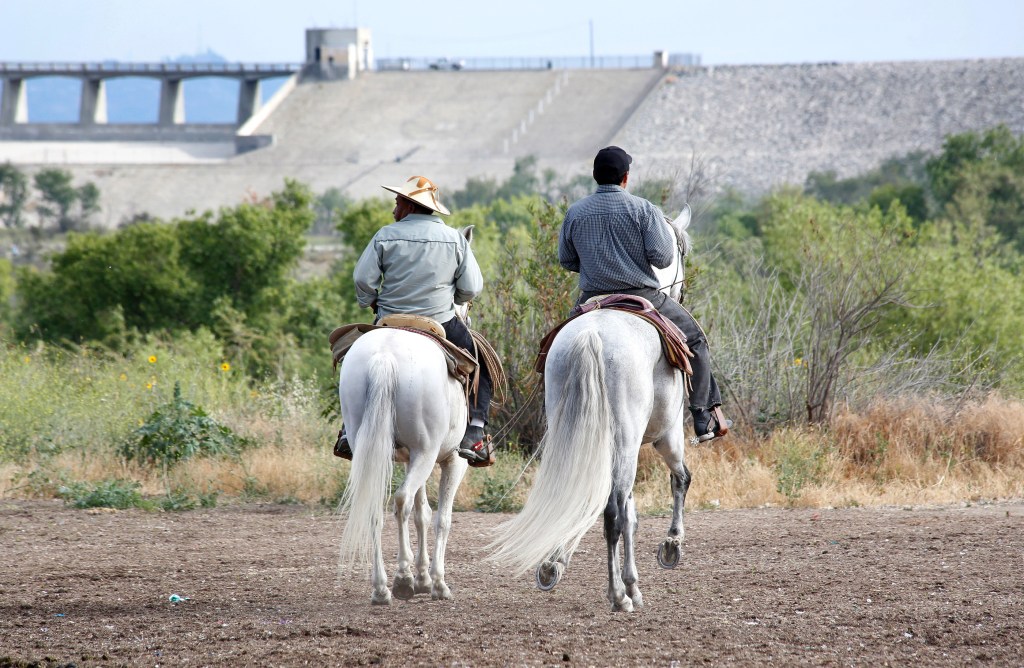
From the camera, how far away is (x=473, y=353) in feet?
23.7

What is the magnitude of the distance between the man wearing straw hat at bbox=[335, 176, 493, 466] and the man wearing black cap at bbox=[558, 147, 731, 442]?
2.14ft

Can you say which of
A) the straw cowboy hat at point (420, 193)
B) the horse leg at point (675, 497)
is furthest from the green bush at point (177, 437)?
the horse leg at point (675, 497)

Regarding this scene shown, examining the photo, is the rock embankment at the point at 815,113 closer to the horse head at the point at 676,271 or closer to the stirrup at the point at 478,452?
the horse head at the point at 676,271

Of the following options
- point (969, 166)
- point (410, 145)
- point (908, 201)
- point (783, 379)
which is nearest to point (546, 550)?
point (783, 379)

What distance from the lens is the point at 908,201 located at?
137ft

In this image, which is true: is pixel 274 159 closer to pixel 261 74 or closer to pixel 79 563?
pixel 261 74

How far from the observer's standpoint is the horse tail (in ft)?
20.4

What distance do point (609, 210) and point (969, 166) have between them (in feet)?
111

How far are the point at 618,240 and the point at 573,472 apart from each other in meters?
1.37

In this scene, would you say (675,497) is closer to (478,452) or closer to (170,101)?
(478,452)

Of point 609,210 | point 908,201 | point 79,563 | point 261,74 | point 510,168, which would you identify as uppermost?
point 261,74

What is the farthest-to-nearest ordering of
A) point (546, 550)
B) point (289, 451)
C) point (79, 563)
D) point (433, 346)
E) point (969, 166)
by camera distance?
point (969, 166) < point (289, 451) < point (79, 563) < point (433, 346) < point (546, 550)

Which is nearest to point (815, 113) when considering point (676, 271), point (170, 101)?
point (170, 101)

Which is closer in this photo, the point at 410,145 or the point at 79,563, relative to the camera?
the point at 79,563
